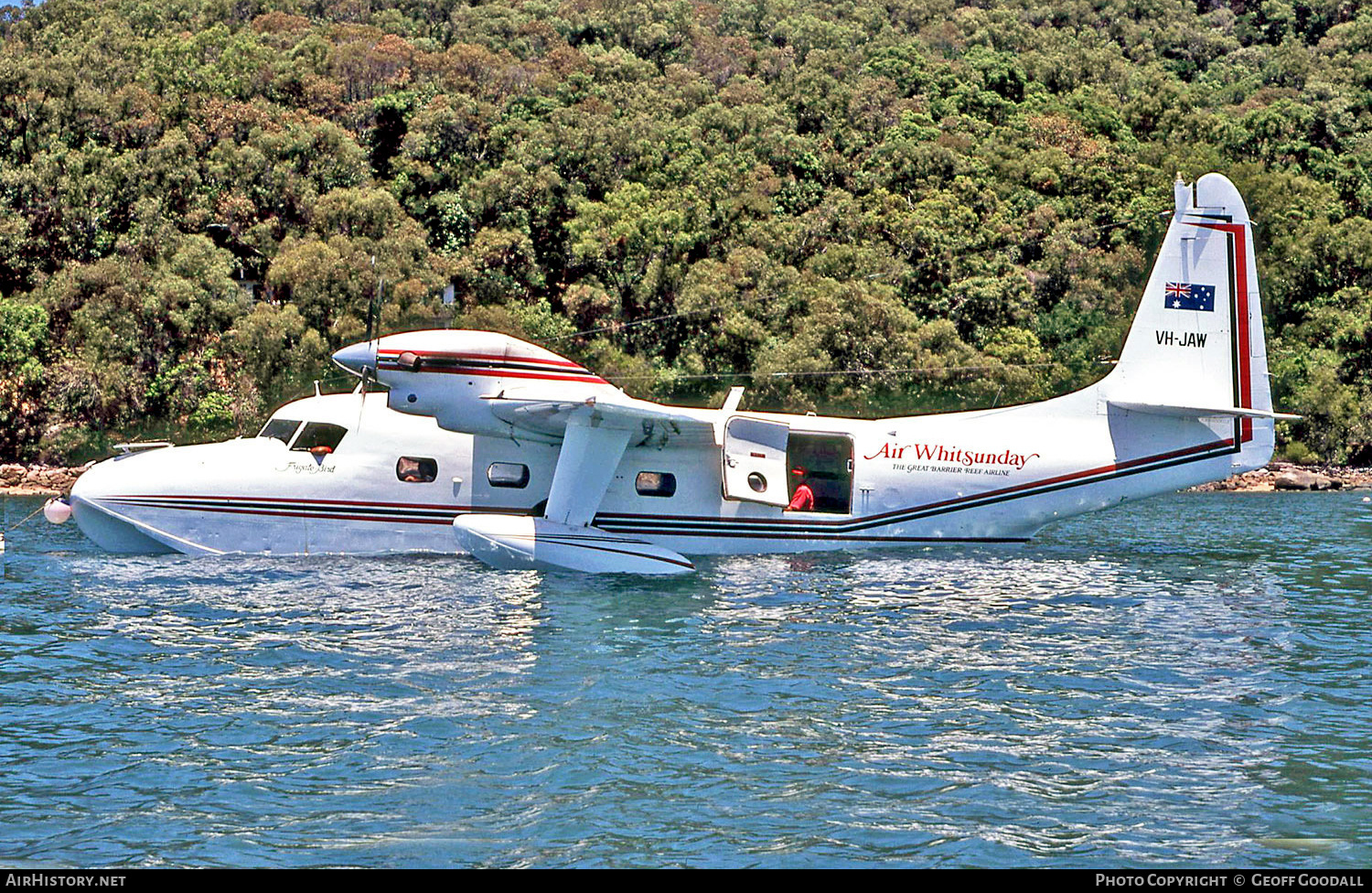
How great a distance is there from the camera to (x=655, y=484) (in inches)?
758

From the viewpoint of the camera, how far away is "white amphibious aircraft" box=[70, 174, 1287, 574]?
59.2 ft

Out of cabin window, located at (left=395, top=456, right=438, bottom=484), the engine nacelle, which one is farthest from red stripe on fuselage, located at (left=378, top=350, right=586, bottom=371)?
cabin window, located at (left=395, top=456, right=438, bottom=484)

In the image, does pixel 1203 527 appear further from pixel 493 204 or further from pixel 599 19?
pixel 599 19

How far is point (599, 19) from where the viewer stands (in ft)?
238

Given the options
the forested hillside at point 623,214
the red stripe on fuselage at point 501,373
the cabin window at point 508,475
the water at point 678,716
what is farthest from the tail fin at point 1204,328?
the forested hillside at point 623,214

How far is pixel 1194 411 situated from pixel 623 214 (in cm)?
3081

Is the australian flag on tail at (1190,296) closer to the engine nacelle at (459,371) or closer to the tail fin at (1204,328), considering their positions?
the tail fin at (1204,328)

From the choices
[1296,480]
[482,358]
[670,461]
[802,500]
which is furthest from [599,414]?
[1296,480]

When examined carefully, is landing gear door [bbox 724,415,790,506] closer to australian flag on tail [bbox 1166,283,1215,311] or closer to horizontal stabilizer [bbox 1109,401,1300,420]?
horizontal stabilizer [bbox 1109,401,1300,420]

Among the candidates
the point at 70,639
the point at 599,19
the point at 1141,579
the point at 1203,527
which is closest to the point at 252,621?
the point at 70,639

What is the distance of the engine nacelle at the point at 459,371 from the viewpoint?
1744cm

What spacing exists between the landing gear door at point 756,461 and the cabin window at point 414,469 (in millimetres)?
4276

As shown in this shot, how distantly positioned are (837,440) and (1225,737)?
965 centimetres

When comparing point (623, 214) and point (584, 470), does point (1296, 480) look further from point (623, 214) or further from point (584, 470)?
point (584, 470)
